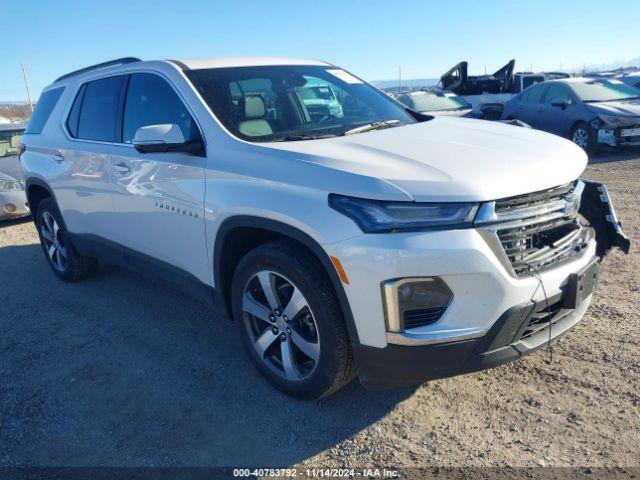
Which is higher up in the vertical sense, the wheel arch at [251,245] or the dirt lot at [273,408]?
the wheel arch at [251,245]

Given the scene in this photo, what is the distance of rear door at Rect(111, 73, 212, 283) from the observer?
3.29 meters

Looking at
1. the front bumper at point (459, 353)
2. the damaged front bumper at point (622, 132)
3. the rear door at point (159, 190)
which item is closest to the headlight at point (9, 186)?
the rear door at point (159, 190)

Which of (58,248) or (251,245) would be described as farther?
(58,248)

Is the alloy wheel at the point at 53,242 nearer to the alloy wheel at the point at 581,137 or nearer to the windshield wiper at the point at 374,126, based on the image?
the windshield wiper at the point at 374,126

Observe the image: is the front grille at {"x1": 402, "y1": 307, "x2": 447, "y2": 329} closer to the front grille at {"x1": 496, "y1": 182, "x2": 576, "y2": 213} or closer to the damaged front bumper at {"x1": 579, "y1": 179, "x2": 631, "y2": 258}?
the front grille at {"x1": 496, "y1": 182, "x2": 576, "y2": 213}

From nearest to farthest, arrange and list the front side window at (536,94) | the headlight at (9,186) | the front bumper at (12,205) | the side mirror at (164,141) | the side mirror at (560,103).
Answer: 1. the side mirror at (164,141)
2. the front bumper at (12,205)
3. the headlight at (9,186)
4. the side mirror at (560,103)
5. the front side window at (536,94)

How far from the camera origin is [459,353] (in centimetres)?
244

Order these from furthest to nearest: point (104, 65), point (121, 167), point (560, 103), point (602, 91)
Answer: point (602, 91) < point (560, 103) < point (104, 65) < point (121, 167)

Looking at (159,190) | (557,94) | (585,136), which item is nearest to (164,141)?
(159,190)

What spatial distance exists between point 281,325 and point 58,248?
131 inches

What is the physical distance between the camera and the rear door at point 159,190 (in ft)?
10.8

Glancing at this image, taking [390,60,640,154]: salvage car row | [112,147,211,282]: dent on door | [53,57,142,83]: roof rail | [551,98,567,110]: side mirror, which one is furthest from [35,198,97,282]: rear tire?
[551,98,567,110]: side mirror

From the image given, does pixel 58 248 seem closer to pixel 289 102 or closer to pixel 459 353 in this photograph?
pixel 289 102

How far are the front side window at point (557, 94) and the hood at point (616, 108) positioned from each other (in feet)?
1.90
